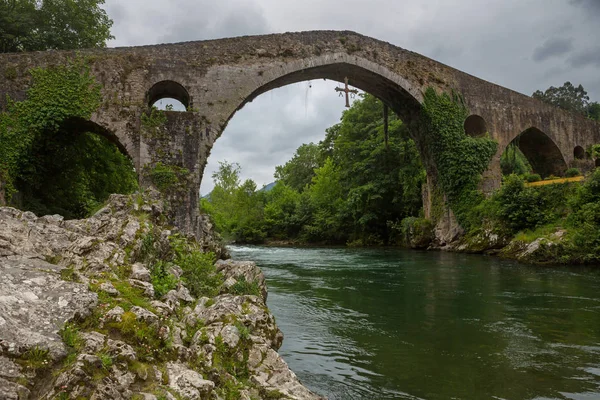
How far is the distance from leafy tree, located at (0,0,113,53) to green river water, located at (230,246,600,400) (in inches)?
→ 644

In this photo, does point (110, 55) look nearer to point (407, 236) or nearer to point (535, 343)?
point (535, 343)

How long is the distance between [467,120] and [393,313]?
1733 centimetres

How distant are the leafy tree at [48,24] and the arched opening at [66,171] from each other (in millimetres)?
5252

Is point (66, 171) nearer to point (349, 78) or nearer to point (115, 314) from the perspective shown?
point (349, 78)

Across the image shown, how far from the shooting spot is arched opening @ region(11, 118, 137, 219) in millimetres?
14531

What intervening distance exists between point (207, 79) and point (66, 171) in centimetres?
621

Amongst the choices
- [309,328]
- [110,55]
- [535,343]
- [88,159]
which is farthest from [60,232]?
[88,159]

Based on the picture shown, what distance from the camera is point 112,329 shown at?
3.41 m

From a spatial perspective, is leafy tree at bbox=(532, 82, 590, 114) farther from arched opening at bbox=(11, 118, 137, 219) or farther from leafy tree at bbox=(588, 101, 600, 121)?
arched opening at bbox=(11, 118, 137, 219)

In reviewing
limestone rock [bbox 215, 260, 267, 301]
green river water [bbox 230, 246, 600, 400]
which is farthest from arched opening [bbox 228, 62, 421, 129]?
limestone rock [bbox 215, 260, 267, 301]

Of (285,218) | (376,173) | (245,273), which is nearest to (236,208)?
(285,218)

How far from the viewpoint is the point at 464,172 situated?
2081cm

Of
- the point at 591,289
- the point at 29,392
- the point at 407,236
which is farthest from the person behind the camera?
the point at 407,236

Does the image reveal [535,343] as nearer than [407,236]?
Yes
